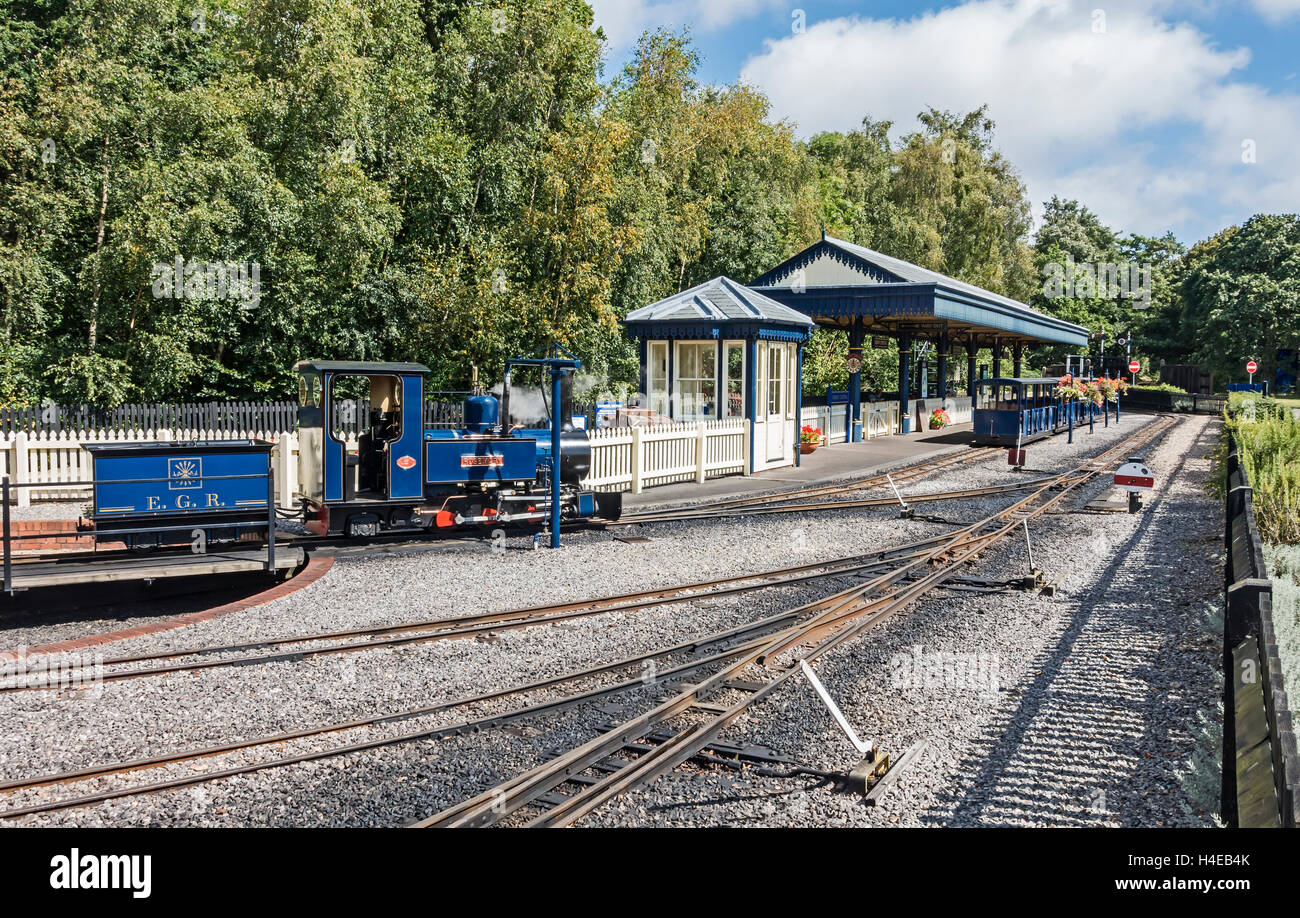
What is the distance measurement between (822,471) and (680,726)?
16.1m

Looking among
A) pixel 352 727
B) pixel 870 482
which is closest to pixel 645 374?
pixel 870 482

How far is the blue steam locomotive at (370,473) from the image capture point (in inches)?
404

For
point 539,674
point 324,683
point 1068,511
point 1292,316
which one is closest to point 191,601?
point 324,683

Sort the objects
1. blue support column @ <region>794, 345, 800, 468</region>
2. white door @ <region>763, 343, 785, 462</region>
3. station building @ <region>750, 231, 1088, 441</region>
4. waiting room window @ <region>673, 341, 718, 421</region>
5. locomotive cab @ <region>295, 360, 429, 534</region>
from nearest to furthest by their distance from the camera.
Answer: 1. locomotive cab @ <region>295, 360, 429, 534</region>
2. waiting room window @ <region>673, 341, 718, 421</region>
3. white door @ <region>763, 343, 785, 462</region>
4. blue support column @ <region>794, 345, 800, 468</region>
5. station building @ <region>750, 231, 1088, 441</region>

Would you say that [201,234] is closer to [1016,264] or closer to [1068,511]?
[1068,511]

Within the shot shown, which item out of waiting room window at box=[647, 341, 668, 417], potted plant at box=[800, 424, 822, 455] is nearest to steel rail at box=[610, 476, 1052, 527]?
waiting room window at box=[647, 341, 668, 417]

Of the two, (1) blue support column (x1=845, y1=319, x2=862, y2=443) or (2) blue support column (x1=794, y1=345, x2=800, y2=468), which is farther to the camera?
(1) blue support column (x1=845, y1=319, x2=862, y2=443)

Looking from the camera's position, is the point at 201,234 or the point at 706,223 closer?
the point at 201,234

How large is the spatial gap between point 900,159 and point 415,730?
5482cm

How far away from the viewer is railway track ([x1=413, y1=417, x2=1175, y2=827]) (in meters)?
5.21

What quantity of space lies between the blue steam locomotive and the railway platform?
2858mm

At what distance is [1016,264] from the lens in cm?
6325

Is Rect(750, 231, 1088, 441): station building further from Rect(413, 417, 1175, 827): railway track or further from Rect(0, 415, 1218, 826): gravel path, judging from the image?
Rect(413, 417, 1175, 827): railway track

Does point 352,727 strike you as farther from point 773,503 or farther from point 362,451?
point 773,503
